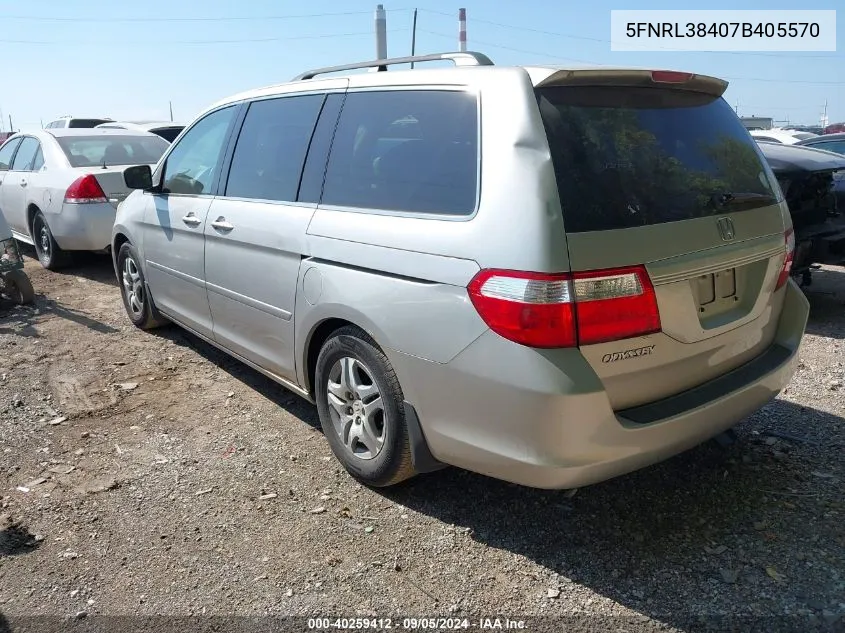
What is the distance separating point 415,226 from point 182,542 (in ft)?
5.47

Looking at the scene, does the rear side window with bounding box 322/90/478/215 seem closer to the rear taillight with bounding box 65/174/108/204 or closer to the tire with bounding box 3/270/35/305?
the tire with bounding box 3/270/35/305

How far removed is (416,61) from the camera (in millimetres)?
3273

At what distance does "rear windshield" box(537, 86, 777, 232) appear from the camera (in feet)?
7.85

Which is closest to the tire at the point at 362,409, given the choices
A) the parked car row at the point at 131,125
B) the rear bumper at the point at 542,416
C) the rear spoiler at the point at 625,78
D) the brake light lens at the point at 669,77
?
the rear bumper at the point at 542,416

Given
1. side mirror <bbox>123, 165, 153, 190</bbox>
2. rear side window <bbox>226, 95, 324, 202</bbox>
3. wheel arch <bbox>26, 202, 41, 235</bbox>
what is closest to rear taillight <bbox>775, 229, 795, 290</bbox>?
rear side window <bbox>226, 95, 324, 202</bbox>

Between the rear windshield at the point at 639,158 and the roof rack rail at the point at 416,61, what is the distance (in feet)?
1.85

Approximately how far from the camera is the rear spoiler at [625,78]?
2498 millimetres

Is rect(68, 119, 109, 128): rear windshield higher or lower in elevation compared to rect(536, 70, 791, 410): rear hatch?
higher

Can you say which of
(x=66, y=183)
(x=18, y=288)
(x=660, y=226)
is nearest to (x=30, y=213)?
(x=66, y=183)

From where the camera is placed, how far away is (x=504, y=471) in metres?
2.51

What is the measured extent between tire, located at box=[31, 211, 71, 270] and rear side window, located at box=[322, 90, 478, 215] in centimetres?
594

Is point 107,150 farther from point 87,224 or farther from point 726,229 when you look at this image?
point 726,229

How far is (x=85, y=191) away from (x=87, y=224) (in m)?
0.34

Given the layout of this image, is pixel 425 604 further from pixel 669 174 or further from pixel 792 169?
pixel 792 169
